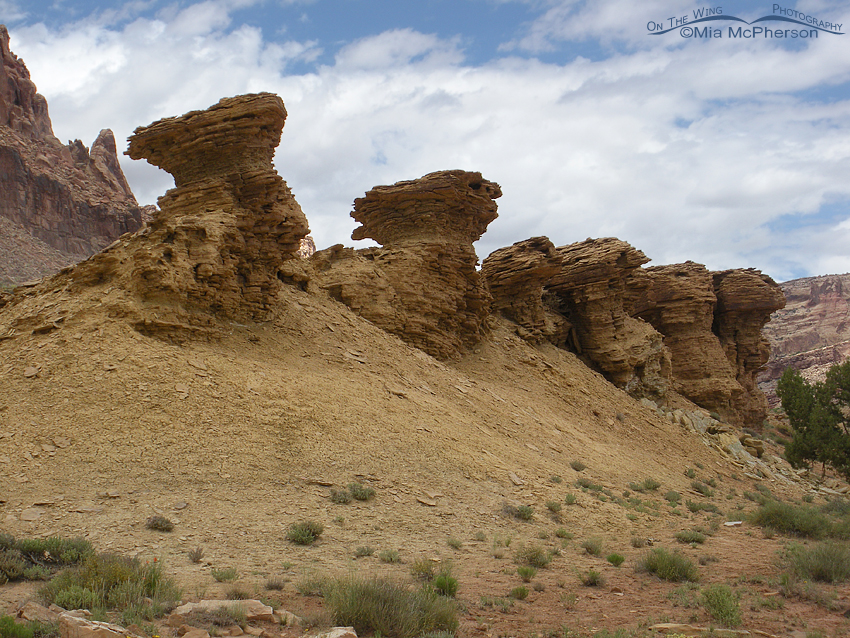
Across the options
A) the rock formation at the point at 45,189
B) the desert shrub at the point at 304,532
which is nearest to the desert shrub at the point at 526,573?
the desert shrub at the point at 304,532

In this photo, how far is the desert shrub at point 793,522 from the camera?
40.5 ft

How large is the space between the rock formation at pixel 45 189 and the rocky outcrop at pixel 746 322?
193 feet

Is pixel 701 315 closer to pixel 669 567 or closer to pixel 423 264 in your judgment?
pixel 423 264

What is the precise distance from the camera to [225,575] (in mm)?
6996

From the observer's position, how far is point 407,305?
2108 centimetres

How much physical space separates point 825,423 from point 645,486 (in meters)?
12.5

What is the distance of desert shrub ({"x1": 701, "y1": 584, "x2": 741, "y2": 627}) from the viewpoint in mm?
6859

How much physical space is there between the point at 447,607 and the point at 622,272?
24.5 meters

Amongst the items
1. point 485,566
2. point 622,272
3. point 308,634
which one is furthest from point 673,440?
point 308,634

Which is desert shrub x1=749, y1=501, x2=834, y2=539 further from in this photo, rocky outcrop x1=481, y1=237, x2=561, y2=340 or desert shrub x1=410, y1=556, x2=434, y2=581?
rocky outcrop x1=481, y1=237, x2=561, y2=340

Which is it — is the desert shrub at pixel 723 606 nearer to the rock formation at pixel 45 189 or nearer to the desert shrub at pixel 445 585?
the desert shrub at pixel 445 585

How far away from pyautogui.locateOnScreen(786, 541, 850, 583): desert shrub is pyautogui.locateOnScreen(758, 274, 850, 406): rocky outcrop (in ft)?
253

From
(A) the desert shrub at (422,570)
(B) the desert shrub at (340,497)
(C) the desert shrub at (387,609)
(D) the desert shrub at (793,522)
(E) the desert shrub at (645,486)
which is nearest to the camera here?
(C) the desert shrub at (387,609)

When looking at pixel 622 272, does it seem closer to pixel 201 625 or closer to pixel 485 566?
pixel 485 566
